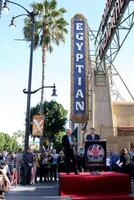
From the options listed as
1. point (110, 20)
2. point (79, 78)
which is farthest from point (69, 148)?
point (79, 78)

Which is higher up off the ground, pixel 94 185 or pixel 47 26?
pixel 47 26

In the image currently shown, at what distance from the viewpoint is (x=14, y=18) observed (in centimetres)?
2055

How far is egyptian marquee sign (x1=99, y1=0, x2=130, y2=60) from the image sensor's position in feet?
77.9

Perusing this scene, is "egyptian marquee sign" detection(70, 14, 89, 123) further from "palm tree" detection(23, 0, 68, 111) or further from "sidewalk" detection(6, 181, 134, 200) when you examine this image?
"sidewalk" detection(6, 181, 134, 200)

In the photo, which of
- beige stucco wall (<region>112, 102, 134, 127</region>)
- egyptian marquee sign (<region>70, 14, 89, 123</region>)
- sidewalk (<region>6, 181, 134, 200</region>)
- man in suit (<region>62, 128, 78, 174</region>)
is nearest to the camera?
man in suit (<region>62, 128, 78, 174</region>)

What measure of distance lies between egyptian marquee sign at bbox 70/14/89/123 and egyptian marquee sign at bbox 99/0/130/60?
191cm

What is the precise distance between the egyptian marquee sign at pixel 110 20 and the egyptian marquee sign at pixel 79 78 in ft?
6.27

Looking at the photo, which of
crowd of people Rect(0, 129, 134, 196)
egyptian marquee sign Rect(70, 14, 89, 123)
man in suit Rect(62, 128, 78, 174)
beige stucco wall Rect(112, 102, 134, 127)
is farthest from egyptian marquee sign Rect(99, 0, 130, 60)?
man in suit Rect(62, 128, 78, 174)

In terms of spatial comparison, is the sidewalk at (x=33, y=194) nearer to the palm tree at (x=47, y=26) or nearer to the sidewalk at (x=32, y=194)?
the sidewalk at (x=32, y=194)

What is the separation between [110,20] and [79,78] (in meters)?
6.83

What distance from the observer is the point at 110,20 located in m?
26.6

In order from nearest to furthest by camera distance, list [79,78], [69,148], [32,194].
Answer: [69,148] → [32,194] → [79,78]

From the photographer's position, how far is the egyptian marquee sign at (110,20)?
23.7 m

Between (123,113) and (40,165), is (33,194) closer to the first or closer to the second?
(40,165)
